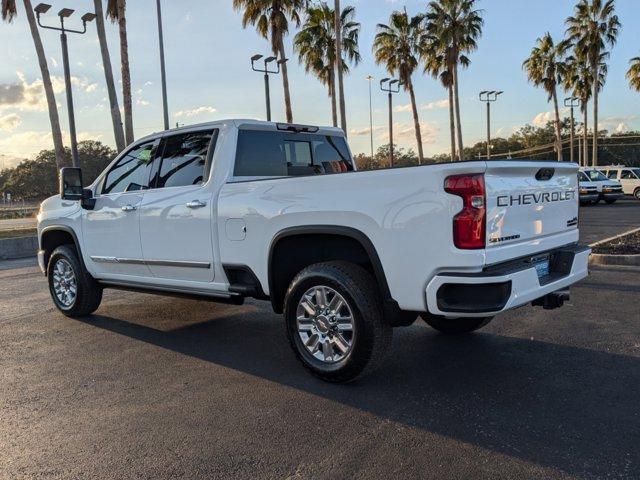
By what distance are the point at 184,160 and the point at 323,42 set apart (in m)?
27.9

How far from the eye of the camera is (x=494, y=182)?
3559 mm

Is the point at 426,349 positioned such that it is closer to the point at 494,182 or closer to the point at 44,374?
the point at 494,182

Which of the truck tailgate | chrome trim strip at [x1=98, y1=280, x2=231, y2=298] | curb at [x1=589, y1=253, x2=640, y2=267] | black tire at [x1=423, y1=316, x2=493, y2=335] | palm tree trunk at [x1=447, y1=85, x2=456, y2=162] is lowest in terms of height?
curb at [x1=589, y1=253, x2=640, y2=267]

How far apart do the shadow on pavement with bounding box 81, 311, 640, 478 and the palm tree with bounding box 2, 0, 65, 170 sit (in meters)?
17.8

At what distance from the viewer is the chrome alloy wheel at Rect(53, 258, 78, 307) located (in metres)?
6.53

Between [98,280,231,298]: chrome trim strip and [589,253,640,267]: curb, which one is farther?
[589,253,640,267]: curb

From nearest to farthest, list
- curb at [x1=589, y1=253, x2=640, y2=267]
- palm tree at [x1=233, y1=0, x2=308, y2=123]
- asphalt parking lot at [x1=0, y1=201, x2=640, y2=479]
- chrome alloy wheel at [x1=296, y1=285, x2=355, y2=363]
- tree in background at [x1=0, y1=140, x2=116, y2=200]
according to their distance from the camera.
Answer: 1. asphalt parking lot at [x1=0, y1=201, x2=640, y2=479]
2. chrome alloy wheel at [x1=296, y1=285, x2=355, y2=363]
3. curb at [x1=589, y1=253, x2=640, y2=267]
4. palm tree at [x1=233, y1=0, x2=308, y2=123]
5. tree in background at [x1=0, y1=140, x2=116, y2=200]

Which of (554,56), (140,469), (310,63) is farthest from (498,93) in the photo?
(140,469)

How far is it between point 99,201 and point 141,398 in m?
2.78

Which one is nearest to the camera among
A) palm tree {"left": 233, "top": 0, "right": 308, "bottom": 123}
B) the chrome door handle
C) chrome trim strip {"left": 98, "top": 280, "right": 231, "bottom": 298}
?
the chrome door handle

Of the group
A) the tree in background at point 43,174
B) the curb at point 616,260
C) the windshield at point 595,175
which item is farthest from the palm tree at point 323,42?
the tree in background at point 43,174

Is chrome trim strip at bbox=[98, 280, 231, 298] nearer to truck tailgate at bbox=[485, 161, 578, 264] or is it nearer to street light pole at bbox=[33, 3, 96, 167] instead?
truck tailgate at bbox=[485, 161, 578, 264]

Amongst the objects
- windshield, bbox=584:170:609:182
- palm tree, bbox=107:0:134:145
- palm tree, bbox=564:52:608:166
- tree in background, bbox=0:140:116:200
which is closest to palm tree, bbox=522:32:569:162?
palm tree, bbox=564:52:608:166

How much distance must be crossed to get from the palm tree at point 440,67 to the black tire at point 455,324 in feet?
107
